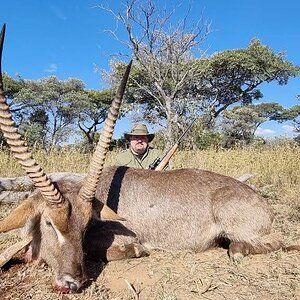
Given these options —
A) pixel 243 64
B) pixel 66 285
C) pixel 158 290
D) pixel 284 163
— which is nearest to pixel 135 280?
pixel 158 290

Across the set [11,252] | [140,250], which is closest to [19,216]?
[11,252]

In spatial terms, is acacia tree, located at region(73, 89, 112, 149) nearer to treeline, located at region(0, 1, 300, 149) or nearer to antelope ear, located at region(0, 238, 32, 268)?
treeline, located at region(0, 1, 300, 149)

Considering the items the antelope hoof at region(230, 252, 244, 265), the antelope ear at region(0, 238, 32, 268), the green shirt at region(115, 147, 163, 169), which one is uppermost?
the green shirt at region(115, 147, 163, 169)

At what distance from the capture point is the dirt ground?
3119mm

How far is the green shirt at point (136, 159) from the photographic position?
639 centimetres

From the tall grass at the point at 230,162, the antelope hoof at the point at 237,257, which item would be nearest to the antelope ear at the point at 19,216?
the antelope hoof at the point at 237,257

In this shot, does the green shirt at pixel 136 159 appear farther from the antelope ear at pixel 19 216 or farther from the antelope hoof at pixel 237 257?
the antelope ear at pixel 19 216

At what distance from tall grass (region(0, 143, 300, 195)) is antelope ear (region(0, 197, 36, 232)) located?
16.3ft

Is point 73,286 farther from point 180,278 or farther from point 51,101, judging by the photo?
point 51,101

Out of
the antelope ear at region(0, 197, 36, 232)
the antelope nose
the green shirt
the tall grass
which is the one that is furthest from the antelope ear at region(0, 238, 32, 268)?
the tall grass

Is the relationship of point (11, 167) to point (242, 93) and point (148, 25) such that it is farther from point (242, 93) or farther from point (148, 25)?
point (242, 93)

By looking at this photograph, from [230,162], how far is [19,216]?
6.85m

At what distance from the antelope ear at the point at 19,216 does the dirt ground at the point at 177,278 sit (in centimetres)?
40

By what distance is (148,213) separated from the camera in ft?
14.0
